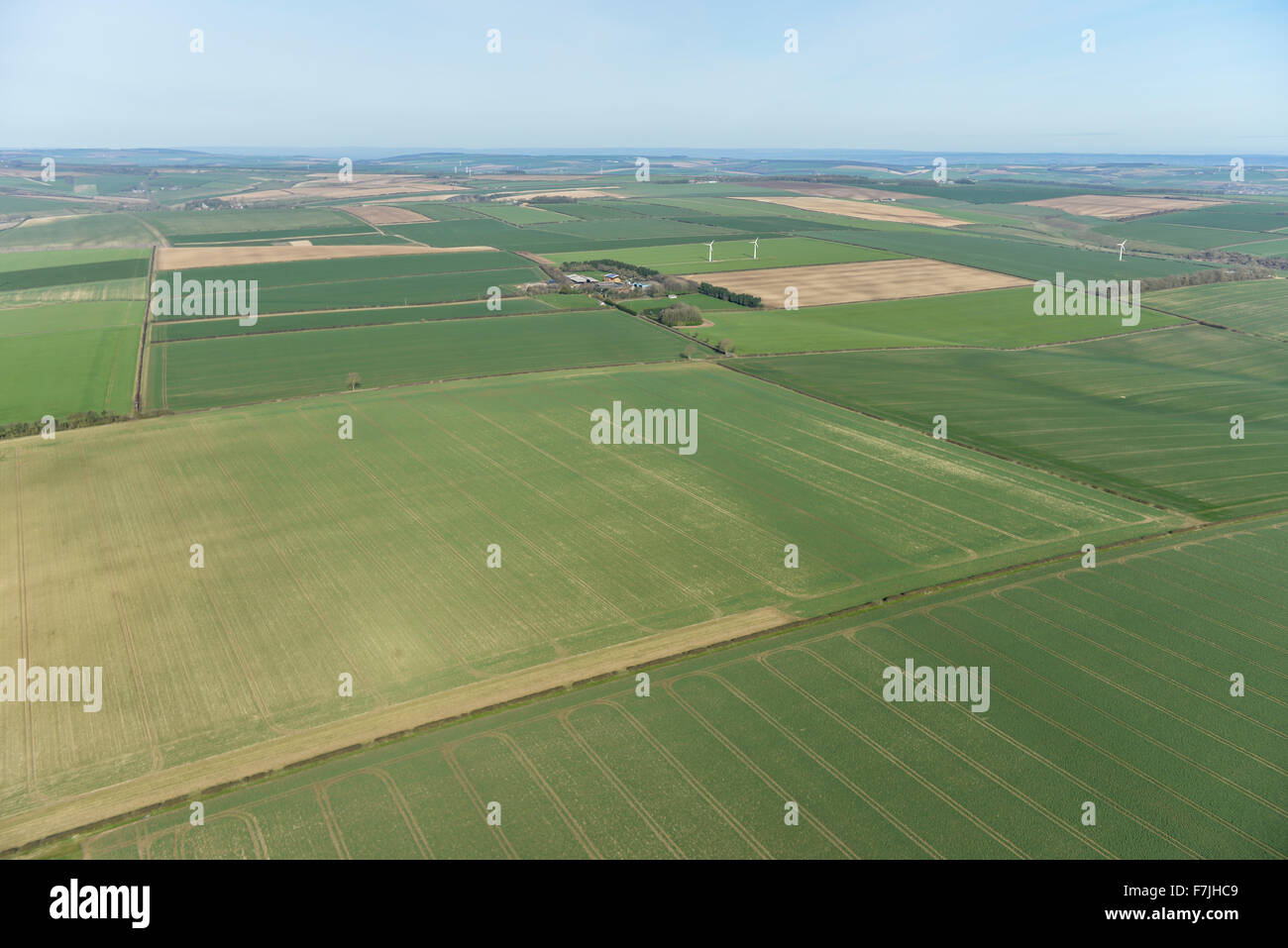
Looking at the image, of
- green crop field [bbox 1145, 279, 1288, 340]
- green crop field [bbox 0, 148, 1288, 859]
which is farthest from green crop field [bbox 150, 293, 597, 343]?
green crop field [bbox 1145, 279, 1288, 340]

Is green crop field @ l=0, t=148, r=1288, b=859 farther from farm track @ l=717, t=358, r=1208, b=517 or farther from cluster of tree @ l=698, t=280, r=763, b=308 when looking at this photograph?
cluster of tree @ l=698, t=280, r=763, b=308

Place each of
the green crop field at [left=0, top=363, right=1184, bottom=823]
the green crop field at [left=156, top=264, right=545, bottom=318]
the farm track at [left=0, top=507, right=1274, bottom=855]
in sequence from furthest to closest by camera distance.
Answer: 1. the green crop field at [left=156, top=264, right=545, bottom=318]
2. the green crop field at [left=0, top=363, right=1184, bottom=823]
3. the farm track at [left=0, top=507, right=1274, bottom=855]

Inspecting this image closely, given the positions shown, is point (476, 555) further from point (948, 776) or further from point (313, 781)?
point (948, 776)

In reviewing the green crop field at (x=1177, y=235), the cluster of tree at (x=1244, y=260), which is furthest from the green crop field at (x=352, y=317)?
the green crop field at (x=1177, y=235)

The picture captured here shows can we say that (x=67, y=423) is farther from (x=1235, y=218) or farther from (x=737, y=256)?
(x=1235, y=218)

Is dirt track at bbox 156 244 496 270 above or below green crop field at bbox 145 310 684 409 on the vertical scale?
above

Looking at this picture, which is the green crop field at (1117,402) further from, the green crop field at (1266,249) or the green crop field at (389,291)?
the green crop field at (1266,249)

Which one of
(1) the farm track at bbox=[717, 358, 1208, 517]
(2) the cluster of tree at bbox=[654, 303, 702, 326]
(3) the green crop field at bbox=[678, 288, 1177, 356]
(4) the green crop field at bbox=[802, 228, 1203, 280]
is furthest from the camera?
(4) the green crop field at bbox=[802, 228, 1203, 280]
